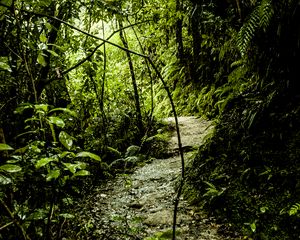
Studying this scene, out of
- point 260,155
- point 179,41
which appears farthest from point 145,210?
point 179,41

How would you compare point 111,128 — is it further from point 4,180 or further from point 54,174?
point 4,180

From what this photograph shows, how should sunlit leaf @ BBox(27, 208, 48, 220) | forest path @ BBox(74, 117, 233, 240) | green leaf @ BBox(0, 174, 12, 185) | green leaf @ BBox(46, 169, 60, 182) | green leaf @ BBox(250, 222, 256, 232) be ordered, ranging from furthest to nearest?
forest path @ BBox(74, 117, 233, 240) < green leaf @ BBox(250, 222, 256, 232) < sunlit leaf @ BBox(27, 208, 48, 220) < green leaf @ BBox(46, 169, 60, 182) < green leaf @ BBox(0, 174, 12, 185)

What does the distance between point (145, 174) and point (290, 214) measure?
10.00 feet

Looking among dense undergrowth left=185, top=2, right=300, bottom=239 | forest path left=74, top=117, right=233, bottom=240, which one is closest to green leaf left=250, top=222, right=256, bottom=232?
dense undergrowth left=185, top=2, right=300, bottom=239

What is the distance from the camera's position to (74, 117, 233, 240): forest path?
3277 mm

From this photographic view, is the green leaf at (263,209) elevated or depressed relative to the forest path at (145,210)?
elevated

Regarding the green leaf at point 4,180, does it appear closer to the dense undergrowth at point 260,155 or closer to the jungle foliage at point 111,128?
the jungle foliage at point 111,128

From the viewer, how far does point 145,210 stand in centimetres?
395

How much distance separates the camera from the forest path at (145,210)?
328cm

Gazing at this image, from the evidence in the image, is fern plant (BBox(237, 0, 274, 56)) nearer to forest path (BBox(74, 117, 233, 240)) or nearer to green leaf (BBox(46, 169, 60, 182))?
forest path (BBox(74, 117, 233, 240))

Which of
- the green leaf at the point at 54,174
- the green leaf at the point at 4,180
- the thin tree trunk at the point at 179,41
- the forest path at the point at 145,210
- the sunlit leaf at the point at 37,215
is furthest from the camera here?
the thin tree trunk at the point at 179,41

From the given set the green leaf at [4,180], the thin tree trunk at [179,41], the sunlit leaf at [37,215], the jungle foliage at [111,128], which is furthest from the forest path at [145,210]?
the thin tree trunk at [179,41]

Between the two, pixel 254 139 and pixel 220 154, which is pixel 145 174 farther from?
pixel 254 139

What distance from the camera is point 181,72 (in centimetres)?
940
